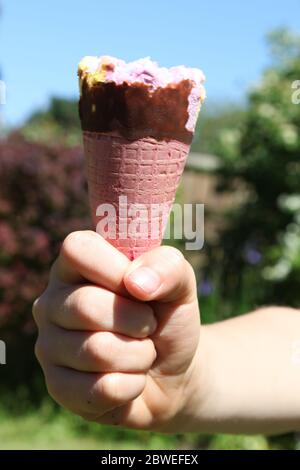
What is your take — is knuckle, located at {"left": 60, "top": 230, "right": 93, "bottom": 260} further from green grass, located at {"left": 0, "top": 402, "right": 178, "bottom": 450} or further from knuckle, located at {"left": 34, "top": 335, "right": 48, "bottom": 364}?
green grass, located at {"left": 0, "top": 402, "right": 178, "bottom": 450}

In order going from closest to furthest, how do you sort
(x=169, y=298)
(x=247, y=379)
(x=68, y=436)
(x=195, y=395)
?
(x=169, y=298), (x=195, y=395), (x=247, y=379), (x=68, y=436)

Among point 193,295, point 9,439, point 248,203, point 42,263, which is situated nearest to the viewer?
point 193,295

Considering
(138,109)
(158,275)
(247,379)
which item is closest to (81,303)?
(158,275)

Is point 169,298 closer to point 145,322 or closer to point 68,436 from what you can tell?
point 145,322

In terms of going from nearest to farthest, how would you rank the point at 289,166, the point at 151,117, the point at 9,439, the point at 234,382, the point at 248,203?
the point at 151,117, the point at 234,382, the point at 9,439, the point at 289,166, the point at 248,203

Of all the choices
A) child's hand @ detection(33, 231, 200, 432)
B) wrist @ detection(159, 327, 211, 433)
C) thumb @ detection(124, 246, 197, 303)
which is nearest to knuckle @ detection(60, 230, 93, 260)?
child's hand @ detection(33, 231, 200, 432)

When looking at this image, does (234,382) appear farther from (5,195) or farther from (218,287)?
(218,287)

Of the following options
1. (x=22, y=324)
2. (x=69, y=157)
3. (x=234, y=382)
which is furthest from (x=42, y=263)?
(x=234, y=382)

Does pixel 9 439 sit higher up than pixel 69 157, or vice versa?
pixel 69 157

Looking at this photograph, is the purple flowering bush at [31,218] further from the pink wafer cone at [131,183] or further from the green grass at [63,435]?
the pink wafer cone at [131,183]
